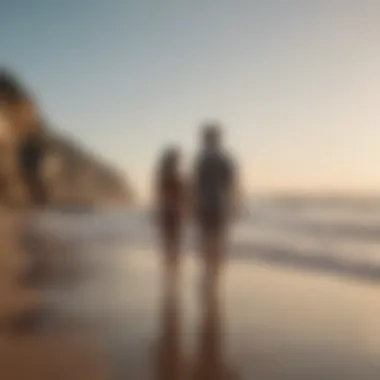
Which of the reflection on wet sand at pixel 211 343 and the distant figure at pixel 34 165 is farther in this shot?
the distant figure at pixel 34 165

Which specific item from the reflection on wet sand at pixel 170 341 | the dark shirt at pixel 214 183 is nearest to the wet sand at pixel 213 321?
the reflection on wet sand at pixel 170 341

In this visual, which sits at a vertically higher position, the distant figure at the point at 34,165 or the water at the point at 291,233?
the distant figure at the point at 34,165

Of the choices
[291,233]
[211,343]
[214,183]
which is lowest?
[211,343]

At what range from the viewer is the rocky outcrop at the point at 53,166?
137cm

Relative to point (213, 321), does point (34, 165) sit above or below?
above

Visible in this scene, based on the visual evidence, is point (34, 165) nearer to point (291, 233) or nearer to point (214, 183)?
point (214, 183)

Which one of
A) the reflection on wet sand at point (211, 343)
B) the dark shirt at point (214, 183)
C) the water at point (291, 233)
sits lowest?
the reflection on wet sand at point (211, 343)

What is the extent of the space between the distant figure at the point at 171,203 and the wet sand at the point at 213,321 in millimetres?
35

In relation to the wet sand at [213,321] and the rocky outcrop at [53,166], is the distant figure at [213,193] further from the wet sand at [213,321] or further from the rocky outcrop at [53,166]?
the rocky outcrop at [53,166]

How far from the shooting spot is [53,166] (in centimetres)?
143

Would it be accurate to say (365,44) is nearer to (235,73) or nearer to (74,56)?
(235,73)

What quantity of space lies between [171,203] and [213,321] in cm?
26

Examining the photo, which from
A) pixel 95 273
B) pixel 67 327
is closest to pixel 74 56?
pixel 95 273

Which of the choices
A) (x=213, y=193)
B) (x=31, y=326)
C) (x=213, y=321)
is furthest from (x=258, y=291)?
(x=31, y=326)
